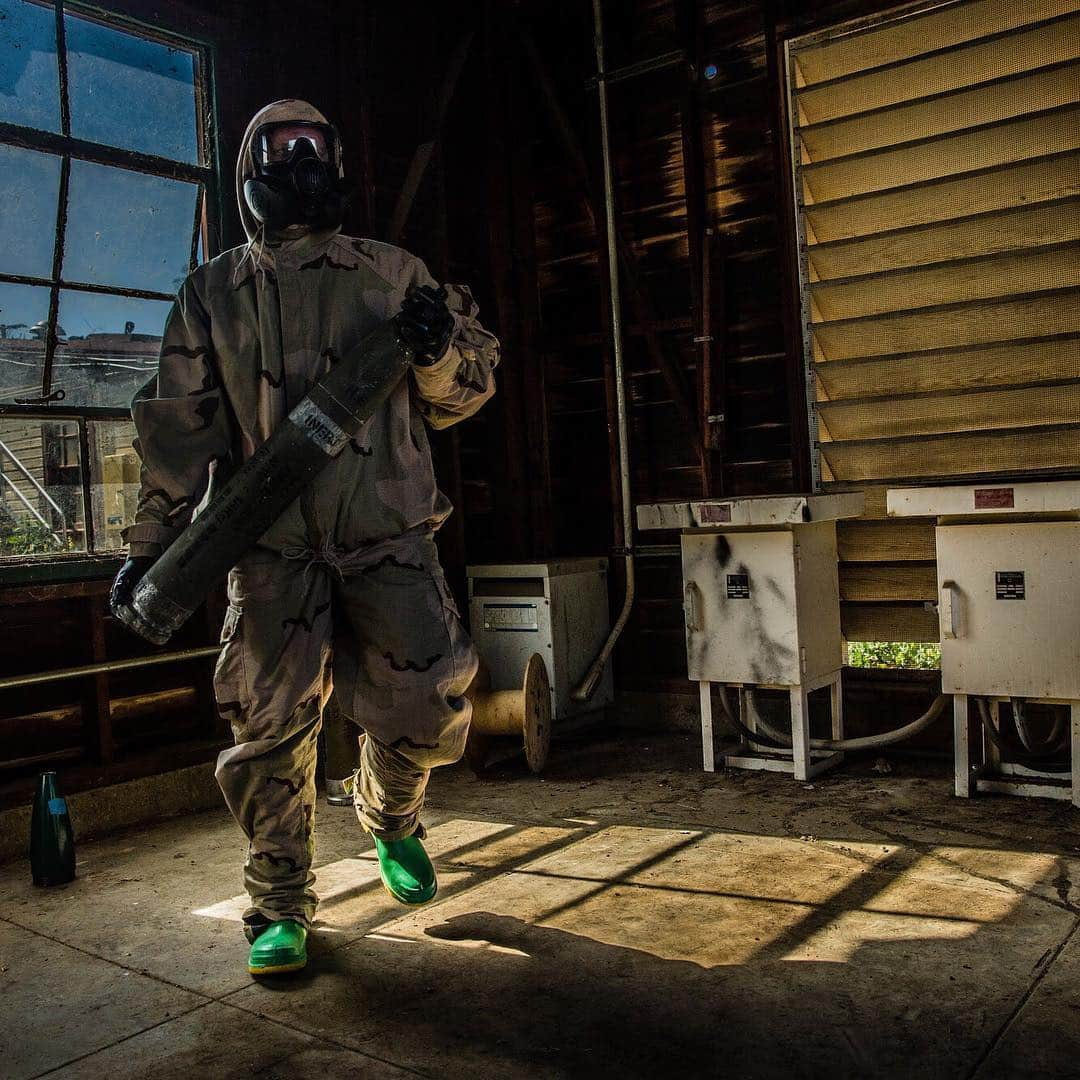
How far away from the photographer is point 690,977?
227cm

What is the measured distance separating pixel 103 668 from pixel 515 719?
5.19ft

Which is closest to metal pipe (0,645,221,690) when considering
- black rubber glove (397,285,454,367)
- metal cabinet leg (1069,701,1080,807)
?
black rubber glove (397,285,454,367)

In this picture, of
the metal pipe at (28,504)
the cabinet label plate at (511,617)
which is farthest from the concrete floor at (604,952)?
the cabinet label plate at (511,617)

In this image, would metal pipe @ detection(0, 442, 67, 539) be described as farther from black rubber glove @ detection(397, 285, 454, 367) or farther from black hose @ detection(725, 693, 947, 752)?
black hose @ detection(725, 693, 947, 752)

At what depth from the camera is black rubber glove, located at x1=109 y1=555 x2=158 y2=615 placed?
2453 millimetres

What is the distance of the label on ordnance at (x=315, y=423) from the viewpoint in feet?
7.59

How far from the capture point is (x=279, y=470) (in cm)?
233

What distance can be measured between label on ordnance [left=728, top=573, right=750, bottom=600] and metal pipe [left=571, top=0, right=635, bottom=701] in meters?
1.17

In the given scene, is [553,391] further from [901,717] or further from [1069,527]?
[1069,527]

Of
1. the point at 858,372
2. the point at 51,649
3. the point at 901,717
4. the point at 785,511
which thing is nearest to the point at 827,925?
the point at 785,511

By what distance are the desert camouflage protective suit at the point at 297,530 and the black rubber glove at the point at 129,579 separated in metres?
0.03

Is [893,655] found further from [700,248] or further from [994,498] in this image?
[700,248]

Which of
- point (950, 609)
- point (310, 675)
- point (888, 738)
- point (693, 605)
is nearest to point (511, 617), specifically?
point (693, 605)

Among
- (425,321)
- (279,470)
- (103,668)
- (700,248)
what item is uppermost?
(700,248)
